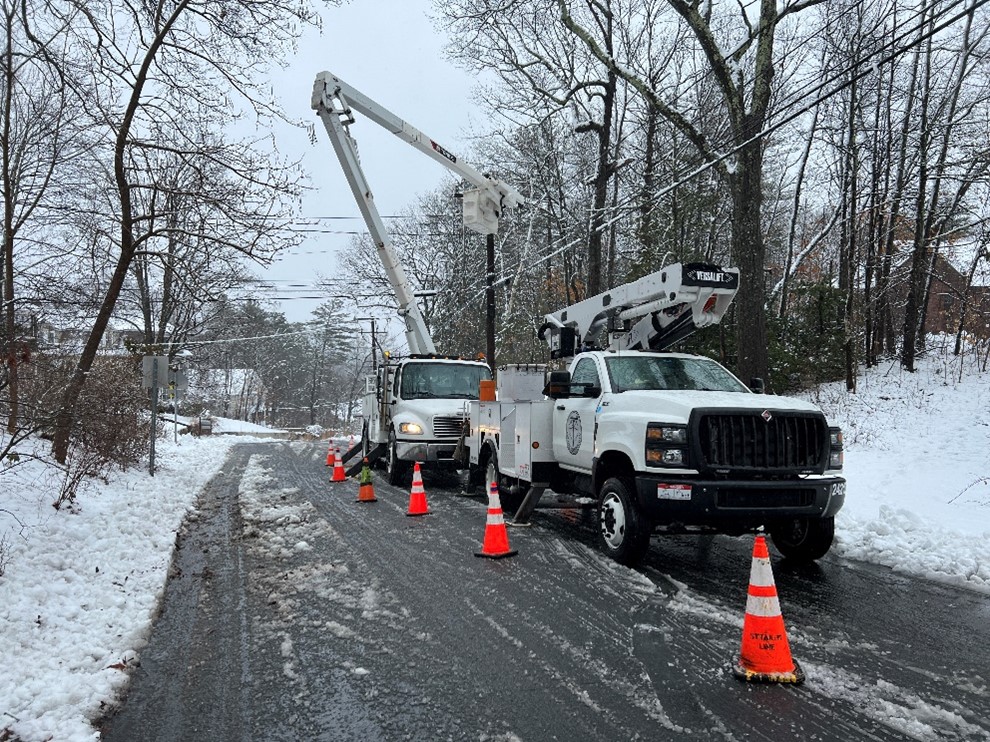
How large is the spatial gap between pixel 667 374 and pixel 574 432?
125 centimetres

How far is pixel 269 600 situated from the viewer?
19.7ft

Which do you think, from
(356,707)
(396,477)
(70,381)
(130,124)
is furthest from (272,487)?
(356,707)

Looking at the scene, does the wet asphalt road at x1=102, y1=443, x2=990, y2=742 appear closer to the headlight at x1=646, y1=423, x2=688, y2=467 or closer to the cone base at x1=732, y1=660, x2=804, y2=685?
the cone base at x1=732, y1=660, x2=804, y2=685

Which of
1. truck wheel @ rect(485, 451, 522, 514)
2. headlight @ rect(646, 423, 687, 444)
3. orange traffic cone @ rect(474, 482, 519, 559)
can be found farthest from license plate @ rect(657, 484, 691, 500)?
truck wheel @ rect(485, 451, 522, 514)

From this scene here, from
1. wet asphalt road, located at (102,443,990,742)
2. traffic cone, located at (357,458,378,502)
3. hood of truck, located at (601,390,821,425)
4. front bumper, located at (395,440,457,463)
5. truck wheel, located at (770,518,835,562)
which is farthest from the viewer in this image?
front bumper, located at (395,440,457,463)

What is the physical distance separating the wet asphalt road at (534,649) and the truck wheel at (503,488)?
7.20 ft

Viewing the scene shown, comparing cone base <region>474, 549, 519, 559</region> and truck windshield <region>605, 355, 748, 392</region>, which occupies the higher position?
truck windshield <region>605, 355, 748, 392</region>

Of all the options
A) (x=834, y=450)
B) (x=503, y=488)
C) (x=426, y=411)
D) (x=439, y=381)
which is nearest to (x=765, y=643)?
(x=834, y=450)

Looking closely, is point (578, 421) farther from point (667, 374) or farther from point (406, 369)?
point (406, 369)

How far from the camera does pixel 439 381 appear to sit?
14.6m

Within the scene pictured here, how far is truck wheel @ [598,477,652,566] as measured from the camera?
259 inches

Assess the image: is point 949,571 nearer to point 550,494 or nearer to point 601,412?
point 601,412

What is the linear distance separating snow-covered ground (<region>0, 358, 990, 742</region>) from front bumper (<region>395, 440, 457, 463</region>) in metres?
3.75

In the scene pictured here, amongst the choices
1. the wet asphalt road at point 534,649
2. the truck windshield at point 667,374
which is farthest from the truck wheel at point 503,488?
the truck windshield at point 667,374
